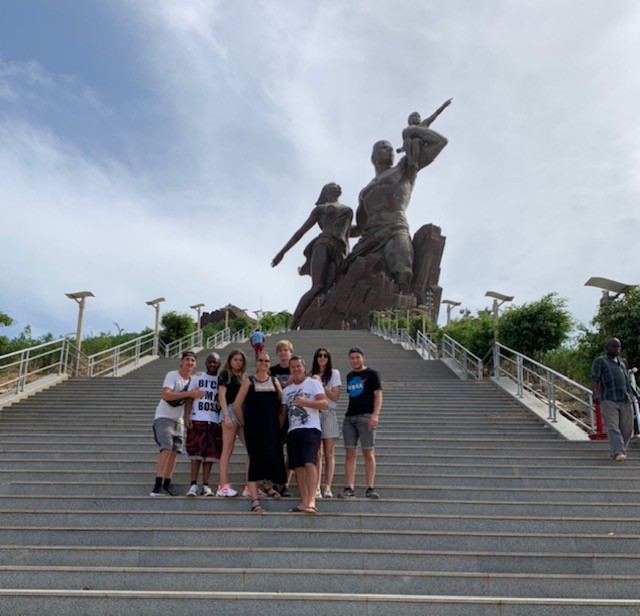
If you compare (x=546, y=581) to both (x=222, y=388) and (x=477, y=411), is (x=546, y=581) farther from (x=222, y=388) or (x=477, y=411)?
(x=477, y=411)

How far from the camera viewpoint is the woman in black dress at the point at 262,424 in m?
4.98

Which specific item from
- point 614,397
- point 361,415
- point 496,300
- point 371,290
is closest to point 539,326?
point 496,300

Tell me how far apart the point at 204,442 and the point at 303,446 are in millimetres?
960

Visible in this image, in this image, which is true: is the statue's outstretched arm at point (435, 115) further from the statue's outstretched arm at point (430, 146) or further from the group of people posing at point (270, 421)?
the group of people posing at point (270, 421)

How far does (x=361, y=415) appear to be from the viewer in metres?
5.33

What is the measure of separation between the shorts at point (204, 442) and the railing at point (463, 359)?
7647 millimetres

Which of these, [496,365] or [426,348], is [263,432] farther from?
[426,348]

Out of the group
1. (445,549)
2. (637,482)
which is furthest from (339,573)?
(637,482)

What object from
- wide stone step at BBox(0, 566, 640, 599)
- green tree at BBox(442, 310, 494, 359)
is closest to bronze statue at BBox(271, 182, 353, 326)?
green tree at BBox(442, 310, 494, 359)

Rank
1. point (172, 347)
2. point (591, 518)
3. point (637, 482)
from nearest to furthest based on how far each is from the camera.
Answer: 1. point (591, 518)
2. point (637, 482)
3. point (172, 347)

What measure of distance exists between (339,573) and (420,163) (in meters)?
34.4

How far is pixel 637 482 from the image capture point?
19.4ft

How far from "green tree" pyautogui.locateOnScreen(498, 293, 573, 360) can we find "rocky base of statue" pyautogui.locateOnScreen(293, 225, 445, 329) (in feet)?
66.5

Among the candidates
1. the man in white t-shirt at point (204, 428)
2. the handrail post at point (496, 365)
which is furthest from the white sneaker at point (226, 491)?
the handrail post at point (496, 365)
